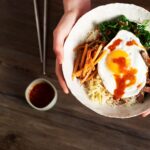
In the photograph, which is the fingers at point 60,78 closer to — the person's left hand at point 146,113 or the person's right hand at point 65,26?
the person's right hand at point 65,26

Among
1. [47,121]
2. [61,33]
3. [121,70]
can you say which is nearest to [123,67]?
[121,70]

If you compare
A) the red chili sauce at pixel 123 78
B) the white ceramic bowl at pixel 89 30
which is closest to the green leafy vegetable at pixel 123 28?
the white ceramic bowl at pixel 89 30

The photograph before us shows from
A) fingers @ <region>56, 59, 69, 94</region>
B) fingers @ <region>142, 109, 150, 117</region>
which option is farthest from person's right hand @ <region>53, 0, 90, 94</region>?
fingers @ <region>142, 109, 150, 117</region>

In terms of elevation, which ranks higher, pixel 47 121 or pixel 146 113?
pixel 146 113

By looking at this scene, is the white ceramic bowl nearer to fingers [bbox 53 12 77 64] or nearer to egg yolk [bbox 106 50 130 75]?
fingers [bbox 53 12 77 64]

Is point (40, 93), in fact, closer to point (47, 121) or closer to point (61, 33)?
point (47, 121)

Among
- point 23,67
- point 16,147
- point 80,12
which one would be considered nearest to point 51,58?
point 23,67
